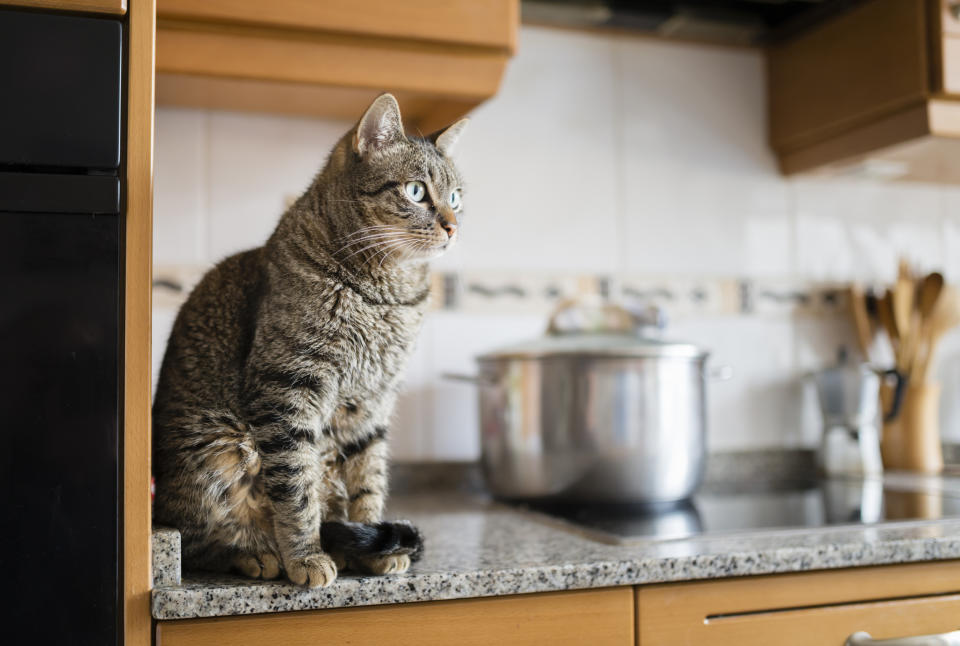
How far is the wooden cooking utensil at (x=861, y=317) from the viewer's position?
Answer: 2.02m

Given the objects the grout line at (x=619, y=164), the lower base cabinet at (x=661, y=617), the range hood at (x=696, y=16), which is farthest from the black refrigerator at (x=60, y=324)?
the grout line at (x=619, y=164)

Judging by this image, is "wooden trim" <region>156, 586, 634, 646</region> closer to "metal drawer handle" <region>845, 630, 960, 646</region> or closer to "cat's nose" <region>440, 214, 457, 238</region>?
"metal drawer handle" <region>845, 630, 960, 646</region>

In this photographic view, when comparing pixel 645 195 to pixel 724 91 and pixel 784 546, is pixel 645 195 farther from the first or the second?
pixel 784 546

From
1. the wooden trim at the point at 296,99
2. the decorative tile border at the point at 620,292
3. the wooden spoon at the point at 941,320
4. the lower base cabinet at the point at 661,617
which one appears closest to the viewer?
the lower base cabinet at the point at 661,617

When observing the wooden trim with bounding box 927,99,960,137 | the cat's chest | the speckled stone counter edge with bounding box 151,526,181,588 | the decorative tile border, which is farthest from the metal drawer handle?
the wooden trim with bounding box 927,99,960,137

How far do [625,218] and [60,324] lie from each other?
4.23 feet

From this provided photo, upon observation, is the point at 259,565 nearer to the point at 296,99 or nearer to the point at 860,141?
the point at 296,99

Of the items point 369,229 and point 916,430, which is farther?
point 916,430

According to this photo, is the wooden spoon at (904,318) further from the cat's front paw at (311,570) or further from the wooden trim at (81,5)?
the wooden trim at (81,5)

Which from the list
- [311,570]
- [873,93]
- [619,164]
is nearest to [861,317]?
[873,93]

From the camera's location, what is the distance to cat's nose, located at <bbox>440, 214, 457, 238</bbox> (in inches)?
42.4

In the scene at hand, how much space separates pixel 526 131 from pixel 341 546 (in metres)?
1.12

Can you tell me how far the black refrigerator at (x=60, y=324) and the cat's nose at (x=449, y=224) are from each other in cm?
37

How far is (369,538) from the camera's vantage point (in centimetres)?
100
